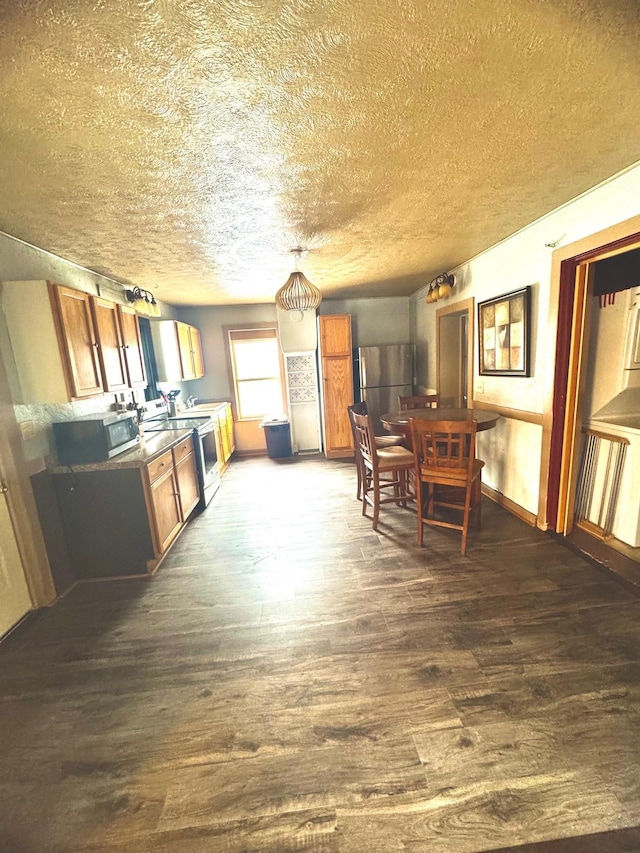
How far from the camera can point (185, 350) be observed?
436cm

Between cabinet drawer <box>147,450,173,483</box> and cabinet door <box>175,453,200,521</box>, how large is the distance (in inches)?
6.8

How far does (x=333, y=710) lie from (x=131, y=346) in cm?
310

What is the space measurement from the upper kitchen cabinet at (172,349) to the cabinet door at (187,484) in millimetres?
1312

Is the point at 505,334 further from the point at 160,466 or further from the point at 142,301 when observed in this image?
the point at 142,301

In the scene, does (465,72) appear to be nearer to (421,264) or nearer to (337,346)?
(421,264)

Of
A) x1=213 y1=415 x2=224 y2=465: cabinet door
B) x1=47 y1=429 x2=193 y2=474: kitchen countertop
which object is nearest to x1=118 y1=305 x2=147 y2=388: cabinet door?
x1=47 y1=429 x2=193 y2=474: kitchen countertop

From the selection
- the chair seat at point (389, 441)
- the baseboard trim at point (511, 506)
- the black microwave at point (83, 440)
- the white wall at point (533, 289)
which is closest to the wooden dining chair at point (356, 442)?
the chair seat at point (389, 441)

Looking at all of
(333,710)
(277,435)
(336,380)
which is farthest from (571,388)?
(277,435)

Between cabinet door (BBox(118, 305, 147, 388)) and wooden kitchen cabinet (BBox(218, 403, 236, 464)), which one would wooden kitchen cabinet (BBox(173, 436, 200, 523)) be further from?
wooden kitchen cabinet (BBox(218, 403, 236, 464))

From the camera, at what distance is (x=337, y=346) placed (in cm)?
480

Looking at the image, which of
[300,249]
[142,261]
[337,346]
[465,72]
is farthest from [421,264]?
[142,261]

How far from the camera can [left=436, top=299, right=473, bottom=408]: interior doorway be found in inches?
165

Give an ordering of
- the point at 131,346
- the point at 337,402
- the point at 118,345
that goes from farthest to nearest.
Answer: the point at 337,402 → the point at 131,346 → the point at 118,345

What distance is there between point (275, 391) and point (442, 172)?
4.18 m
